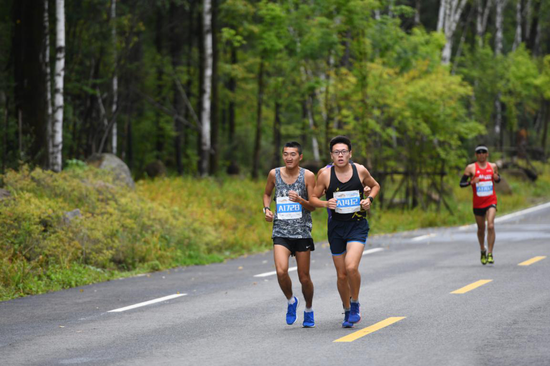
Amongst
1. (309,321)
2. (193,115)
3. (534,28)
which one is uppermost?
(534,28)

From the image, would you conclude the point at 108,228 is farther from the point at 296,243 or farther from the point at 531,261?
the point at 296,243

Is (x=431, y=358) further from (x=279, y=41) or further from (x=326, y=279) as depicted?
(x=279, y=41)

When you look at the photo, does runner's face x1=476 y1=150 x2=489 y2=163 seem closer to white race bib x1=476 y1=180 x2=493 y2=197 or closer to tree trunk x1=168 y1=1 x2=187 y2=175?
white race bib x1=476 y1=180 x2=493 y2=197

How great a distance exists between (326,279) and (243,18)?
967 inches

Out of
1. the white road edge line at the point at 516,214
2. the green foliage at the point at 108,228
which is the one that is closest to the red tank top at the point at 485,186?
the green foliage at the point at 108,228

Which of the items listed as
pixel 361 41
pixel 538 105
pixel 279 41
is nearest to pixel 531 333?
pixel 361 41

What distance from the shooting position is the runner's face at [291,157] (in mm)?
9242

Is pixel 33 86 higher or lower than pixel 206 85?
lower

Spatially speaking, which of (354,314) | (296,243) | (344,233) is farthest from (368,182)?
(354,314)

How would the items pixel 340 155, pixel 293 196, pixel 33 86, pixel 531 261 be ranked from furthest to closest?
pixel 33 86
pixel 531 261
pixel 340 155
pixel 293 196

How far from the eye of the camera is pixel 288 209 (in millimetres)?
9273

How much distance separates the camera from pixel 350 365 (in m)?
7.21

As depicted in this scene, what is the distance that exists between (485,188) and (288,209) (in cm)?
721

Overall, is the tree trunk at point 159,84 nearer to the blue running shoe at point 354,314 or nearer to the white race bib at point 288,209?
the white race bib at point 288,209
